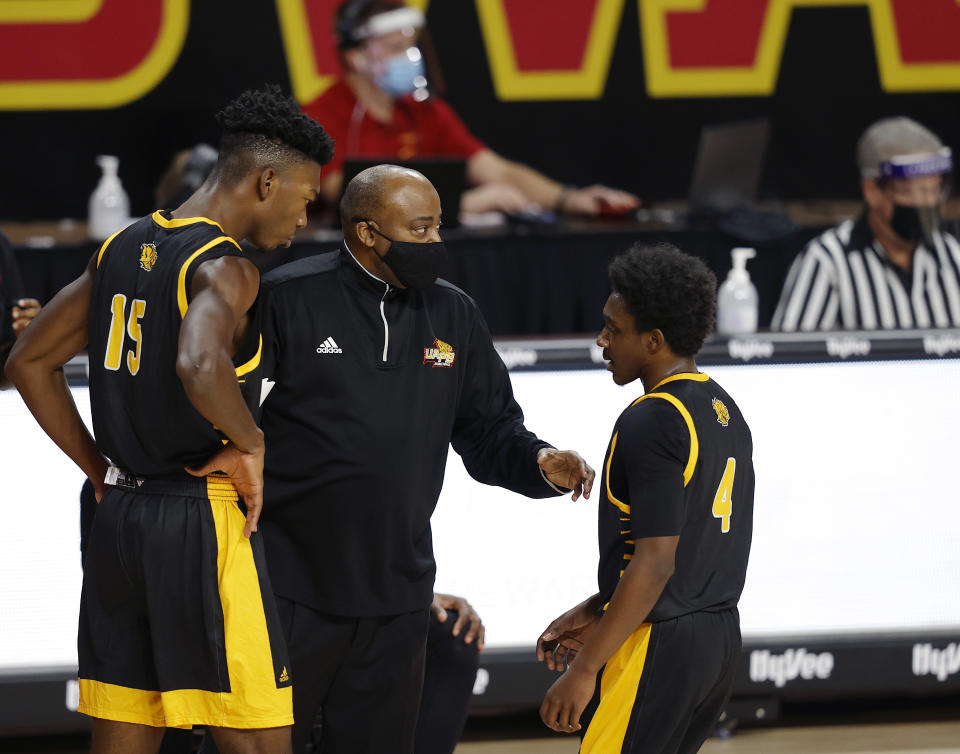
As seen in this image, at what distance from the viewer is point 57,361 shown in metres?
2.65

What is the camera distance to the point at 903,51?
8.02 metres

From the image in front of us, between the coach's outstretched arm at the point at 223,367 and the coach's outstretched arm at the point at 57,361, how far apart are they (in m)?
0.33

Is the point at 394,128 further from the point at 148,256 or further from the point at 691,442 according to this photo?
the point at 691,442

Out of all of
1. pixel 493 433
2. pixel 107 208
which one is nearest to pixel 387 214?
pixel 493 433

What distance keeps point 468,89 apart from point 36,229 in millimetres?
2584

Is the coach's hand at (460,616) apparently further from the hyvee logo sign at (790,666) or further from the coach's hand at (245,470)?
the hyvee logo sign at (790,666)

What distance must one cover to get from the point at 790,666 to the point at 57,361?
7.28ft

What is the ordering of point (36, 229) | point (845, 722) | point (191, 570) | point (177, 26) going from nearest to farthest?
1. point (191, 570)
2. point (845, 722)
3. point (36, 229)
4. point (177, 26)

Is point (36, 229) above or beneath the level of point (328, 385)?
above

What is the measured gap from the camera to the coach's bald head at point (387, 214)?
2695mm

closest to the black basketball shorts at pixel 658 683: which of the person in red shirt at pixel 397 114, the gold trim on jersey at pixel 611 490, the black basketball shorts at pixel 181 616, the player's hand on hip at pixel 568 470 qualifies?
the gold trim on jersey at pixel 611 490

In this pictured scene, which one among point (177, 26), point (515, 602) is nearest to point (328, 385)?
point (515, 602)

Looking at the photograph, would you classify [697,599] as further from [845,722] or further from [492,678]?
[845,722]

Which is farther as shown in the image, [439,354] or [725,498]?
[439,354]
